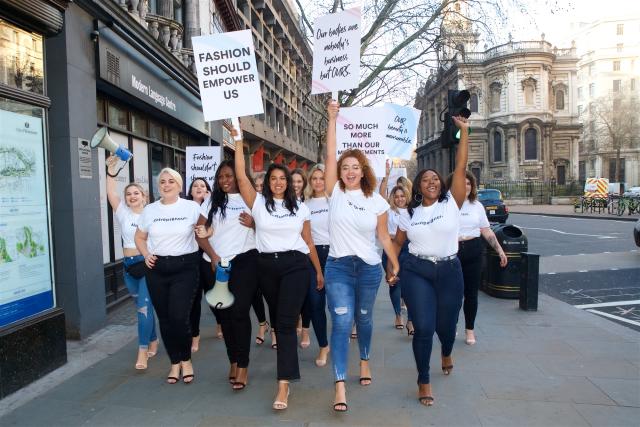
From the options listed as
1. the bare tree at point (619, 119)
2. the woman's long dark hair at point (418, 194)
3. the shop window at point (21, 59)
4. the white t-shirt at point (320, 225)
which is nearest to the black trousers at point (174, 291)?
the white t-shirt at point (320, 225)

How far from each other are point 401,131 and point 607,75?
312ft

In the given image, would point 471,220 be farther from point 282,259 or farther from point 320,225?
point 282,259

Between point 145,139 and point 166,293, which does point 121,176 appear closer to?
point 145,139

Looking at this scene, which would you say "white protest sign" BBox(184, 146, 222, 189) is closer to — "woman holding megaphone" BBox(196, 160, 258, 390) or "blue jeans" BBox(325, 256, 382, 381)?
"woman holding megaphone" BBox(196, 160, 258, 390)

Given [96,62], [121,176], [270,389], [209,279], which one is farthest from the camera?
[121,176]

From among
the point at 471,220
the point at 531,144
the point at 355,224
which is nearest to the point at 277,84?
the point at 471,220

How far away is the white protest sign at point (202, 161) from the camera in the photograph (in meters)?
8.69

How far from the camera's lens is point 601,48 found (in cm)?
8756

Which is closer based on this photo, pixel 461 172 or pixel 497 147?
pixel 461 172

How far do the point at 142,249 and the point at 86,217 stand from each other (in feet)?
7.24

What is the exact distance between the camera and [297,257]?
395 cm

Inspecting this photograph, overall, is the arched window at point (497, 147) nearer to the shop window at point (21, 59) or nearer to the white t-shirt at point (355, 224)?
the white t-shirt at point (355, 224)

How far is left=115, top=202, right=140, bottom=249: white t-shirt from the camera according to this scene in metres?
5.00

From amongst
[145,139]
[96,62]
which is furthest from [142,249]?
[145,139]
